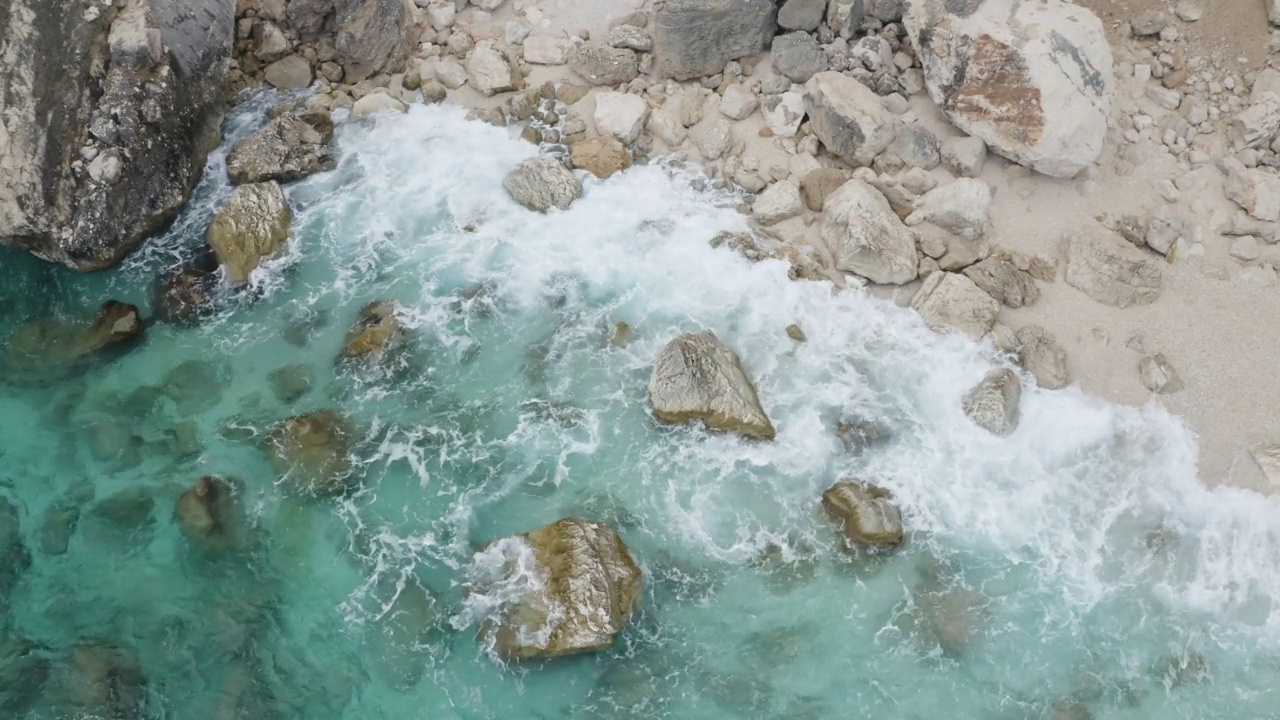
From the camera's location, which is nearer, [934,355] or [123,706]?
[123,706]

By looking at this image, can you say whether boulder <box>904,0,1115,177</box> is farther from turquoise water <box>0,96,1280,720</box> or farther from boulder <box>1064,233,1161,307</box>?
turquoise water <box>0,96,1280,720</box>

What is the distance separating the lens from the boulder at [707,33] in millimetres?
18188

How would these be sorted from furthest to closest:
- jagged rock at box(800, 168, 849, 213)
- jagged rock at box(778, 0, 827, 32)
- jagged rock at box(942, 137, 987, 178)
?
jagged rock at box(778, 0, 827, 32)
jagged rock at box(800, 168, 849, 213)
jagged rock at box(942, 137, 987, 178)

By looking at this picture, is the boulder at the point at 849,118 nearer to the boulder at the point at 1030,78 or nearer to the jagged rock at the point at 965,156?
the jagged rock at the point at 965,156

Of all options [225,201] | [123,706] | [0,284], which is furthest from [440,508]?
[0,284]

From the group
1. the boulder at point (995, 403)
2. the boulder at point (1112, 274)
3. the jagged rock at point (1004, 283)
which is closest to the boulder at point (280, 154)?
the jagged rock at point (1004, 283)

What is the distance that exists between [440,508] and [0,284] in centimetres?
922

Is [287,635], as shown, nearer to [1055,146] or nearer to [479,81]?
[479,81]

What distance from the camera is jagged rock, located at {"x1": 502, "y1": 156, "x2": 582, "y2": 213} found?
17.3 metres

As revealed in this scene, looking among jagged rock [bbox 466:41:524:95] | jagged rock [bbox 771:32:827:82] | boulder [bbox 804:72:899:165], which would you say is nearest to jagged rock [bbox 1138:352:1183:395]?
boulder [bbox 804:72:899:165]

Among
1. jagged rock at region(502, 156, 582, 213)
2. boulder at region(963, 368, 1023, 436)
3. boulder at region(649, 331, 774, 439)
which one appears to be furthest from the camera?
jagged rock at region(502, 156, 582, 213)

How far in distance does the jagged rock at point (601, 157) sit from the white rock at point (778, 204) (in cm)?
278

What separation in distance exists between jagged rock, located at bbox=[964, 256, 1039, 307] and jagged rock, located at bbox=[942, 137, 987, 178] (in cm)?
191

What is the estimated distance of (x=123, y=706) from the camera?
11836 millimetres
